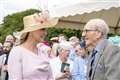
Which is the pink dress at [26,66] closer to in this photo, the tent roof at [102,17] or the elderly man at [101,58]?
the elderly man at [101,58]

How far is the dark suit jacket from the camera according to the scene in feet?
19.8

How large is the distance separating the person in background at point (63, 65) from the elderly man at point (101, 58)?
274 centimetres

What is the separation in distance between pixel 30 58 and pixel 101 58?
1134 mm

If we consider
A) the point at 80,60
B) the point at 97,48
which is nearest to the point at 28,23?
the point at 97,48

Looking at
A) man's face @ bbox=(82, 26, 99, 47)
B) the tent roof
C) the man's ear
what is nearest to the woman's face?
man's face @ bbox=(82, 26, 99, 47)

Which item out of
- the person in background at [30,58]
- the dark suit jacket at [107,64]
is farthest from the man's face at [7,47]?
the dark suit jacket at [107,64]

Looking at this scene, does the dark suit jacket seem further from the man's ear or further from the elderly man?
the man's ear

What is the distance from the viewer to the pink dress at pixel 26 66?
688 cm

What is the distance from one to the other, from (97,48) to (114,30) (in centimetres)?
707

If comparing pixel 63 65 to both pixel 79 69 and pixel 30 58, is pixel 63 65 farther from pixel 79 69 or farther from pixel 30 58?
pixel 30 58

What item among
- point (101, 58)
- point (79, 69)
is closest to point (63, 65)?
point (79, 69)

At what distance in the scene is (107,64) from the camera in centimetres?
611

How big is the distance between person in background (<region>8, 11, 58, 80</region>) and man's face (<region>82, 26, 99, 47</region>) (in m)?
0.49

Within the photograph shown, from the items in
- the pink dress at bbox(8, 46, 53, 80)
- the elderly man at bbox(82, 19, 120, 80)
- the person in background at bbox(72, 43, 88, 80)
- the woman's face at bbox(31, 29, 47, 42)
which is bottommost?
the person in background at bbox(72, 43, 88, 80)
